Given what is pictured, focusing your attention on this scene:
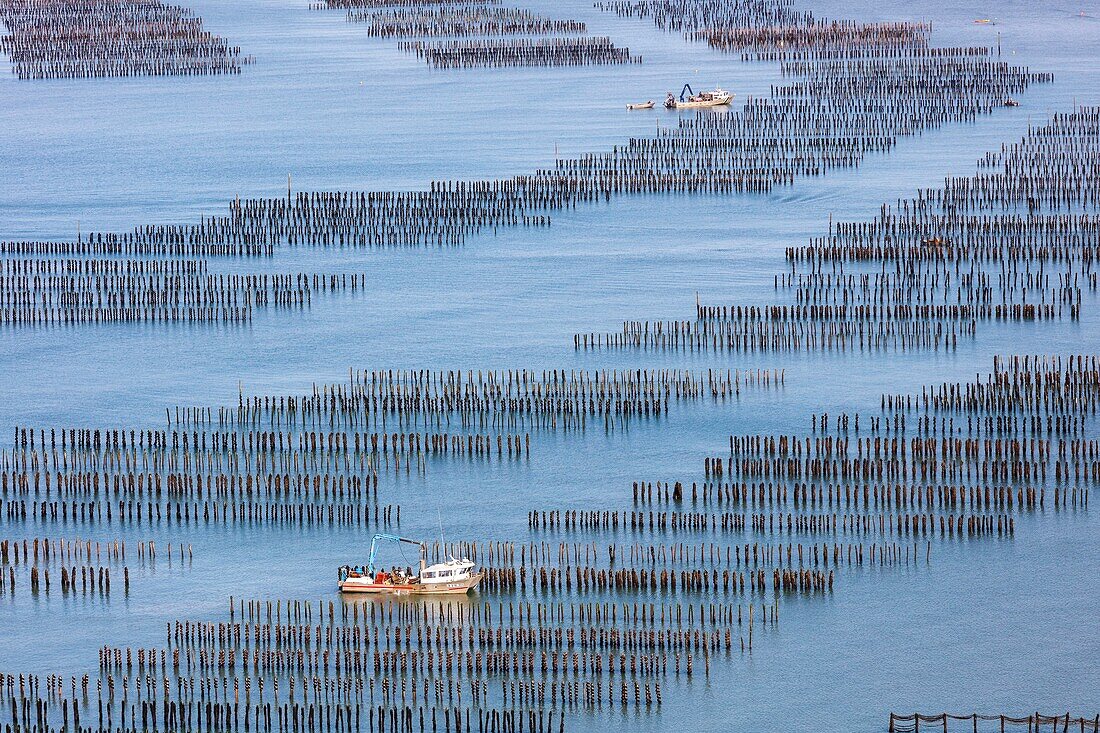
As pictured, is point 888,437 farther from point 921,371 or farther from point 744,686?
point 744,686

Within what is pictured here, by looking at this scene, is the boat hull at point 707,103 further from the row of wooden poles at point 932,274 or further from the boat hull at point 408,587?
the boat hull at point 408,587

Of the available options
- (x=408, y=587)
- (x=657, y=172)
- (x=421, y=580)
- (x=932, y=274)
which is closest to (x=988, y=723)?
(x=421, y=580)

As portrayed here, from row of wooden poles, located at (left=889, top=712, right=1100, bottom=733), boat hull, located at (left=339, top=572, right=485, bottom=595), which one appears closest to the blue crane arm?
boat hull, located at (left=339, top=572, right=485, bottom=595)

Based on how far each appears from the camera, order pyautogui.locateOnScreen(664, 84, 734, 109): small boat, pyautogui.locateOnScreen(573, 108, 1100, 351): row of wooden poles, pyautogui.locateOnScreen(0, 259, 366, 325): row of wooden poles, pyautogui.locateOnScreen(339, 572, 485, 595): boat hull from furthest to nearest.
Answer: pyautogui.locateOnScreen(664, 84, 734, 109): small boat
pyautogui.locateOnScreen(0, 259, 366, 325): row of wooden poles
pyautogui.locateOnScreen(573, 108, 1100, 351): row of wooden poles
pyautogui.locateOnScreen(339, 572, 485, 595): boat hull

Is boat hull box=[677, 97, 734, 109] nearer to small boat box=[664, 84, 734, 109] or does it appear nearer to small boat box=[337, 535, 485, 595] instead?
small boat box=[664, 84, 734, 109]

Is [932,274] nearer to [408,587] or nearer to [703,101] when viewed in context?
[408,587]

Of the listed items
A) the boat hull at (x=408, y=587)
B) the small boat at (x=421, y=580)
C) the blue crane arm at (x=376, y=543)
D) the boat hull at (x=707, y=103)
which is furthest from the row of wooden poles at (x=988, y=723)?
the boat hull at (x=707, y=103)
